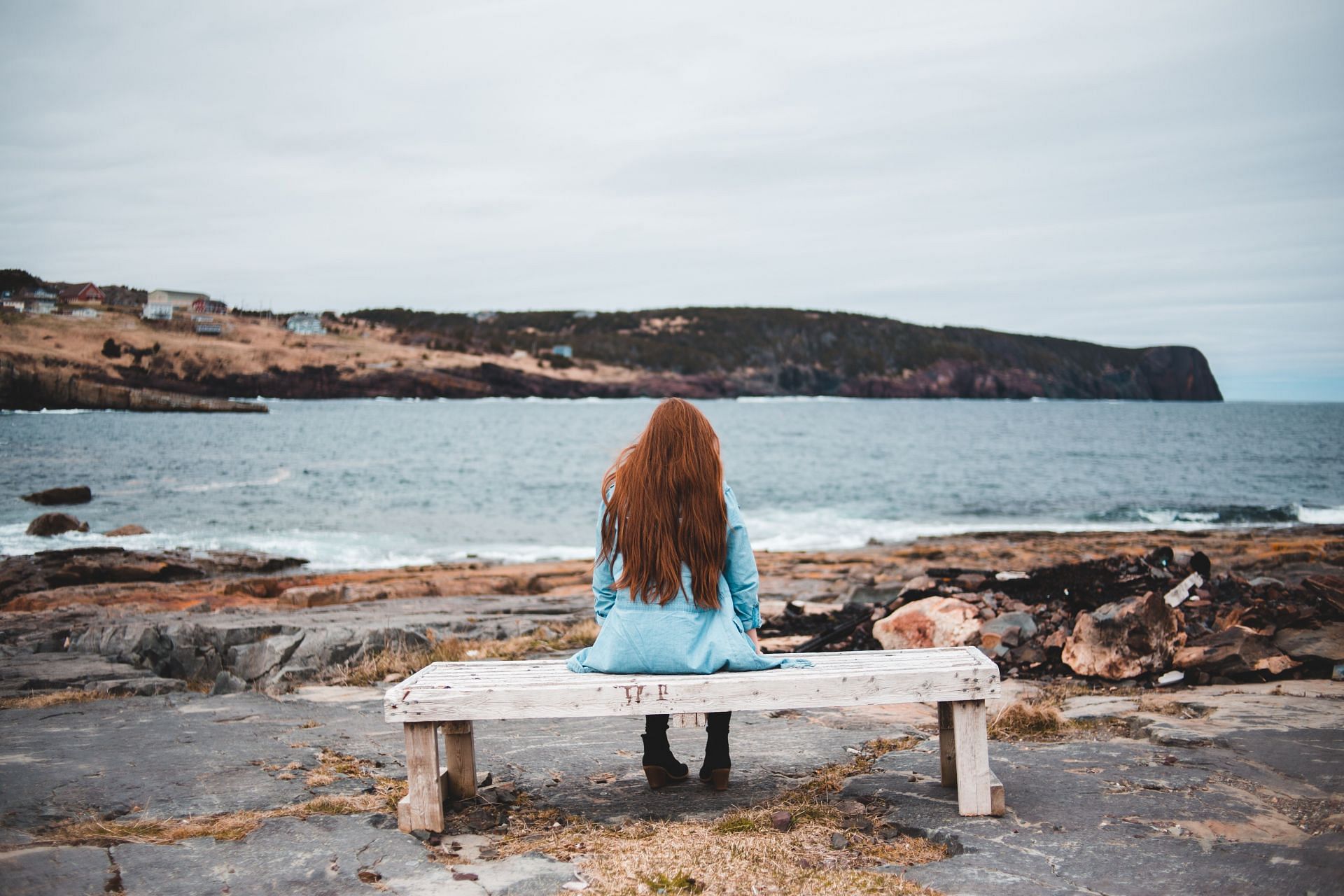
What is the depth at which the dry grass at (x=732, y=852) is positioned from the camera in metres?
3.28

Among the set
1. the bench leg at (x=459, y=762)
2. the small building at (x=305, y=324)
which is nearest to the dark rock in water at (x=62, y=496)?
the small building at (x=305, y=324)

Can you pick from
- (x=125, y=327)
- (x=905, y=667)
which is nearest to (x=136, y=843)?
(x=905, y=667)

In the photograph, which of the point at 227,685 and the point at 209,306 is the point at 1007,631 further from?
the point at 209,306

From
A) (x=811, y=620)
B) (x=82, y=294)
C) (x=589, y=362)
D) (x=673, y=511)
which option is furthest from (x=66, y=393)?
(x=589, y=362)

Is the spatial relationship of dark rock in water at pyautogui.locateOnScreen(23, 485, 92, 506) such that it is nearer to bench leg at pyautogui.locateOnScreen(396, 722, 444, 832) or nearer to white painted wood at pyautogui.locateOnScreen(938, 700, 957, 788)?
bench leg at pyautogui.locateOnScreen(396, 722, 444, 832)

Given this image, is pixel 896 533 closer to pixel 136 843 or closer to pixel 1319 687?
pixel 1319 687

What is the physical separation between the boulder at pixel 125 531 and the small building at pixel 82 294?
502cm

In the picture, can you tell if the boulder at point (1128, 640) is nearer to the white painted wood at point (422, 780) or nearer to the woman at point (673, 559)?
the woman at point (673, 559)

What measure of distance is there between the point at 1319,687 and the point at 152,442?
2920cm

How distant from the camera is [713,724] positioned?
14.4 ft

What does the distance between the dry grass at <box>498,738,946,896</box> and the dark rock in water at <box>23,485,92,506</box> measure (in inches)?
862

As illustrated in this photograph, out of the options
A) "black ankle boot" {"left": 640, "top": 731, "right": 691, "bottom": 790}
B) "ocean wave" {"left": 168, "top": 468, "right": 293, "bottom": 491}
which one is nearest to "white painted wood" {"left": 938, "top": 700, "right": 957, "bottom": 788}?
"black ankle boot" {"left": 640, "top": 731, "right": 691, "bottom": 790}

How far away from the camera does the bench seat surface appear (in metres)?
3.80

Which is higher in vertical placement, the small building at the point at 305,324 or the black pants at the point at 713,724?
the small building at the point at 305,324
